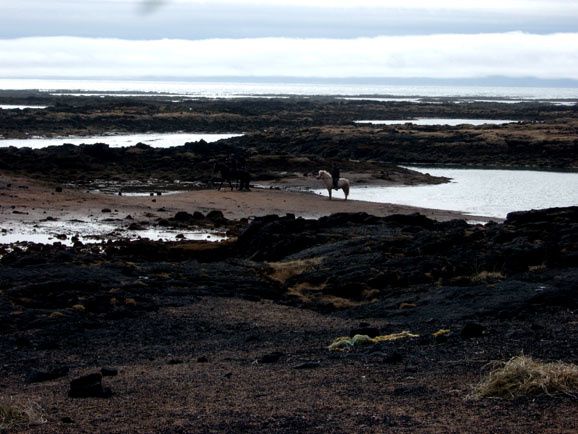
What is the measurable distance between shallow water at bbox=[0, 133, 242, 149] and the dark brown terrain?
46985 mm

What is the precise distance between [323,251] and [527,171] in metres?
45.9

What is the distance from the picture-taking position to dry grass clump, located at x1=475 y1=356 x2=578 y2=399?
11.3m

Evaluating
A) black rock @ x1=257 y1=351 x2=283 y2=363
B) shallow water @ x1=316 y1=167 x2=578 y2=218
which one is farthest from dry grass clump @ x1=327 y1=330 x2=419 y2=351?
shallow water @ x1=316 y1=167 x2=578 y2=218

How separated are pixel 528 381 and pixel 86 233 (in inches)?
951

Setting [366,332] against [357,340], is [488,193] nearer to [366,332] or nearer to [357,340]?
[366,332]

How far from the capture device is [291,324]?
19609 mm

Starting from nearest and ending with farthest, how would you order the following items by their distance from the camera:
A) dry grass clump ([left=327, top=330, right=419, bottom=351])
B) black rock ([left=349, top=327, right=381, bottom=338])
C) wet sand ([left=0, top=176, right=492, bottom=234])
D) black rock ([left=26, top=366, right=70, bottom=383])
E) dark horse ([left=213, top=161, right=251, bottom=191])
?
black rock ([left=26, top=366, right=70, bottom=383]), dry grass clump ([left=327, top=330, right=419, bottom=351]), black rock ([left=349, top=327, right=381, bottom=338]), wet sand ([left=0, top=176, right=492, bottom=234]), dark horse ([left=213, top=161, right=251, bottom=191])

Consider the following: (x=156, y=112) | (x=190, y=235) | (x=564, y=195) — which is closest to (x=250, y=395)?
(x=190, y=235)

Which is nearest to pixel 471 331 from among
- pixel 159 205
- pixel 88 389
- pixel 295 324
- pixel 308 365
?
pixel 308 365

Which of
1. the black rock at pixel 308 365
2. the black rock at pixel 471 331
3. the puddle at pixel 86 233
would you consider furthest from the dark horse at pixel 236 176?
the black rock at pixel 308 365

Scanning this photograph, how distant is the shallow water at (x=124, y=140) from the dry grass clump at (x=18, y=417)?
6946 centimetres

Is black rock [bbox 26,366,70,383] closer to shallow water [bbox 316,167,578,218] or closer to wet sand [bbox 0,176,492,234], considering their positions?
wet sand [bbox 0,176,492,234]

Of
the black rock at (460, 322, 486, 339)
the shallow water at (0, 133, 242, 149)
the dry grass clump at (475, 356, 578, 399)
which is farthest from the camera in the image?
the shallow water at (0, 133, 242, 149)

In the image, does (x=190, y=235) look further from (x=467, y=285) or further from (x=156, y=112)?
(x=156, y=112)
